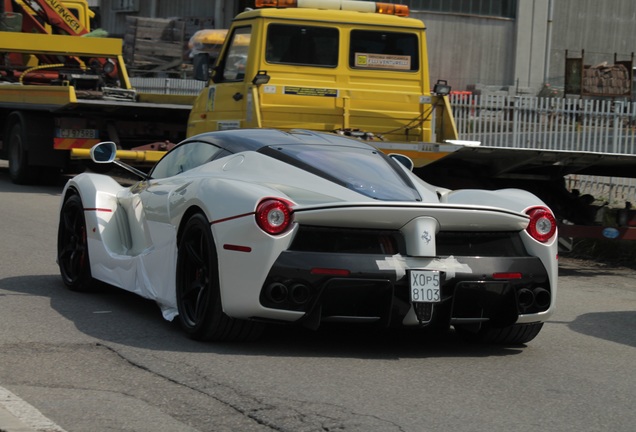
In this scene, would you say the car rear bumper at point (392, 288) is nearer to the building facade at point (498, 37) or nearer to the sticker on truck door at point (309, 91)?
the sticker on truck door at point (309, 91)

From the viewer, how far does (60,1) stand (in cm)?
Result: 2336

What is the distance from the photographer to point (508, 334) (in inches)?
285

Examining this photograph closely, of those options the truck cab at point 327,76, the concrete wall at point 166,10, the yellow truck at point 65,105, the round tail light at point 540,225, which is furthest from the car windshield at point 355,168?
the concrete wall at point 166,10

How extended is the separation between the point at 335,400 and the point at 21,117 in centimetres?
1413

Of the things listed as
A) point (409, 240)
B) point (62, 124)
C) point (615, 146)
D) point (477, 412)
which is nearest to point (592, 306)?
point (409, 240)

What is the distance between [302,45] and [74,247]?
5773 millimetres

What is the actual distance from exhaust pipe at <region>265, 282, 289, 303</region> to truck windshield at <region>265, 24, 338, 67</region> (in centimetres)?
753

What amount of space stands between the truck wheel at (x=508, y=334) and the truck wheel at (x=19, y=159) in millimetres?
12479

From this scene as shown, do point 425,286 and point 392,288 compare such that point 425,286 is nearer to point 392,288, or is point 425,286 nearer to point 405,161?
point 392,288

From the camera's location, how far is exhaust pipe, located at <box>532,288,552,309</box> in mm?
6891

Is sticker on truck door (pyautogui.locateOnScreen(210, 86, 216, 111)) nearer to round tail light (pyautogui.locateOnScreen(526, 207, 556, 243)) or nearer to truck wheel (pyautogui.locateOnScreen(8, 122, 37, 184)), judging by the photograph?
truck wheel (pyautogui.locateOnScreen(8, 122, 37, 184))

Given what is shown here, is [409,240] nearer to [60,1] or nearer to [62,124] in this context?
[62,124]

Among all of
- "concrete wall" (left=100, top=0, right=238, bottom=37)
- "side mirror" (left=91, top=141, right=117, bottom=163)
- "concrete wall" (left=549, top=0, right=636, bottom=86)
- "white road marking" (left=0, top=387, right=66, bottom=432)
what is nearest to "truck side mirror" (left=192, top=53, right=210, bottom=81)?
"side mirror" (left=91, top=141, right=117, bottom=163)

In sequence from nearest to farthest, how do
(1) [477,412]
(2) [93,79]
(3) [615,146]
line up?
(1) [477,412]
(2) [93,79]
(3) [615,146]
